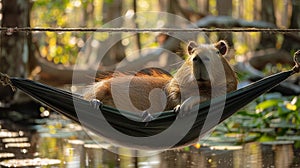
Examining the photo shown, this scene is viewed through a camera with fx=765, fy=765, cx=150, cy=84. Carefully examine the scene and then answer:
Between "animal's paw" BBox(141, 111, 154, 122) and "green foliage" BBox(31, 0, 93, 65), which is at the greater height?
"green foliage" BBox(31, 0, 93, 65)

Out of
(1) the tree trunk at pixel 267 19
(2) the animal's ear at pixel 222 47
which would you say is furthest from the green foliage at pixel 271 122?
(1) the tree trunk at pixel 267 19

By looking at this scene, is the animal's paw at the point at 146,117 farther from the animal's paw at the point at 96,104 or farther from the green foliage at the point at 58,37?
the green foliage at the point at 58,37

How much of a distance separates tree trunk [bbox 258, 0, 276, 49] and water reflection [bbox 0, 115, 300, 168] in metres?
8.83

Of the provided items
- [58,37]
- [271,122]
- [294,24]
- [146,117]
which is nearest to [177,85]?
[146,117]

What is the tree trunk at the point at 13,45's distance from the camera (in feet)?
38.2

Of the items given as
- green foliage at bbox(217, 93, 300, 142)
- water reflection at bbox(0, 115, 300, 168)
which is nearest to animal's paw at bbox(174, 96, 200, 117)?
water reflection at bbox(0, 115, 300, 168)

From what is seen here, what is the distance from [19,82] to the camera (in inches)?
182

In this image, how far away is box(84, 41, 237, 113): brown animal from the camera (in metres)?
4.66

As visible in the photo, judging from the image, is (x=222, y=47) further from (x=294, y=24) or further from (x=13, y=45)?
(x=294, y=24)

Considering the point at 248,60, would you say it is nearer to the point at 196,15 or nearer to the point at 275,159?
the point at 196,15

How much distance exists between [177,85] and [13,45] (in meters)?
7.29

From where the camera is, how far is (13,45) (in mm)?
11688

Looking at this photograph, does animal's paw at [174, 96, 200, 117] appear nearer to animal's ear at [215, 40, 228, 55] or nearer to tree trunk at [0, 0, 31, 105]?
animal's ear at [215, 40, 228, 55]

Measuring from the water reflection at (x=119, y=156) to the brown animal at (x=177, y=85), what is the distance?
1653 millimetres
